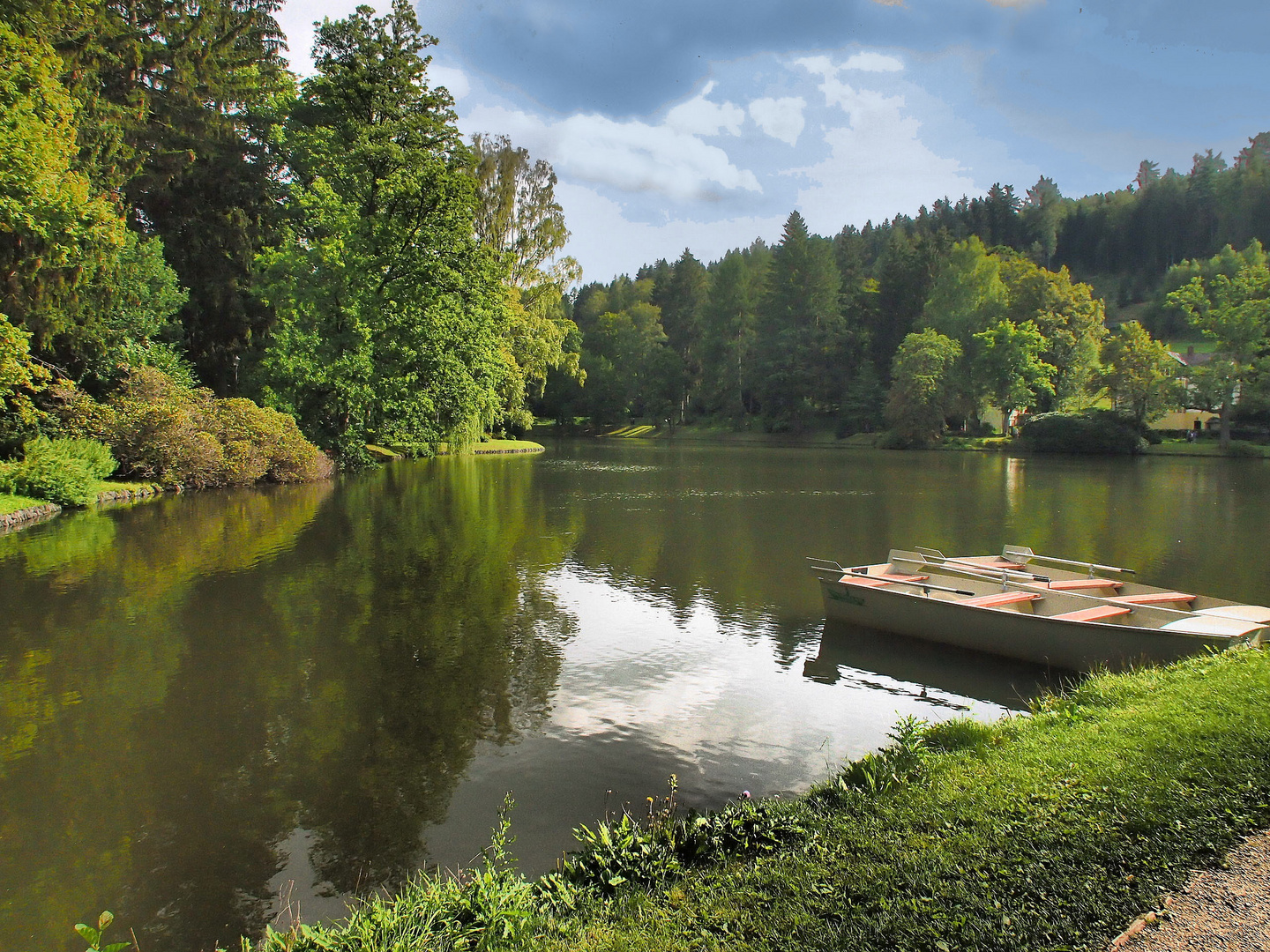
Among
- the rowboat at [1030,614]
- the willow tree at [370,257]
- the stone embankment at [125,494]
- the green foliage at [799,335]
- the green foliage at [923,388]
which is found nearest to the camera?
the rowboat at [1030,614]

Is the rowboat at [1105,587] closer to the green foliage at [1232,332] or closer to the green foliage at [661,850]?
the green foliage at [661,850]

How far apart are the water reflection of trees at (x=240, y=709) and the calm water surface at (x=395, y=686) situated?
0.11 feet

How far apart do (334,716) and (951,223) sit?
5122 inches

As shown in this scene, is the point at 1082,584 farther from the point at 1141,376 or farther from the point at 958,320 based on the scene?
the point at 958,320

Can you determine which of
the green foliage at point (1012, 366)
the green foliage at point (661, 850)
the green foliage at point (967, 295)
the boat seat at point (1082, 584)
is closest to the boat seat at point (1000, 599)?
the boat seat at point (1082, 584)

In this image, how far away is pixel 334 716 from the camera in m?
7.56

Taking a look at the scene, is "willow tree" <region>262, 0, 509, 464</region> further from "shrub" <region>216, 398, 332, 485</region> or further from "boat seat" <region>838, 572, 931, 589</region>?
"boat seat" <region>838, 572, 931, 589</region>

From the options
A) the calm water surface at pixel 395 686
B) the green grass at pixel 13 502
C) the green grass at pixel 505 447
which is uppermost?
the green grass at pixel 505 447

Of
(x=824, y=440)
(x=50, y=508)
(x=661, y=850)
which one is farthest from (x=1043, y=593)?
(x=824, y=440)

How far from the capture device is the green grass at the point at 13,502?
60.0 feet

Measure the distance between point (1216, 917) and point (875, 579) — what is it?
7832mm

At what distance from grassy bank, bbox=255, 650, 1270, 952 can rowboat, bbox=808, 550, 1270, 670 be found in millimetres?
3062


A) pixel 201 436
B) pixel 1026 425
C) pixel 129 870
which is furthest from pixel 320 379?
pixel 1026 425

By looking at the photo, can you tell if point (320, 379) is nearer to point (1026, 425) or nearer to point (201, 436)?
point (201, 436)
